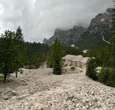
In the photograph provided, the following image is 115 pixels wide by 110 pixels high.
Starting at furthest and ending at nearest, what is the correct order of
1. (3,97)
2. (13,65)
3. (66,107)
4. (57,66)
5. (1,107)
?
(57,66) → (13,65) → (3,97) → (1,107) → (66,107)

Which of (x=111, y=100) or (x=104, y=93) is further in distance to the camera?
(x=104, y=93)

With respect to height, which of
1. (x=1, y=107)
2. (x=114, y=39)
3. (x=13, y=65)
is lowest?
(x=1, y=107)

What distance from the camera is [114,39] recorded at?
62.4 metres

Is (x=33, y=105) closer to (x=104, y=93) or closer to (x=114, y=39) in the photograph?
(x=104, y=93)

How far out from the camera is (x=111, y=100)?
29609 millimetres

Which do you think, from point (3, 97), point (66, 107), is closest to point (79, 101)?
point (66, 107)

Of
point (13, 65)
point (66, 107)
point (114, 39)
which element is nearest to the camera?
point (66, 107)

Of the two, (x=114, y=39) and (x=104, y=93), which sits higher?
(x=114, y=39)

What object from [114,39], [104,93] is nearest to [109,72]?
[114,39]

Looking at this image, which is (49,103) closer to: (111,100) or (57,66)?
(111,100)

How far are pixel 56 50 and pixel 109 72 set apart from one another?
103 ft

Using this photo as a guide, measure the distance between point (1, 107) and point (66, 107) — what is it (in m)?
6.98

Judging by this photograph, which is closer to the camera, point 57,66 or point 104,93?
point 104,93

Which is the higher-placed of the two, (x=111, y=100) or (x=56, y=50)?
(x=56, y=50)
